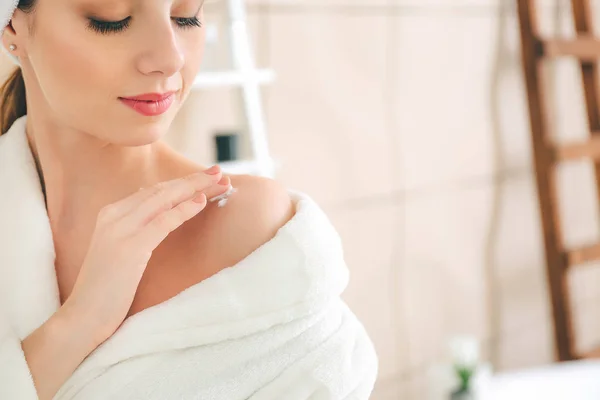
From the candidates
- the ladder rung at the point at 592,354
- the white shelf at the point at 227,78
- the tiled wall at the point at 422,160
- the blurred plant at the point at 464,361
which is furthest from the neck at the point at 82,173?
the ladder rung at the point at 592,354

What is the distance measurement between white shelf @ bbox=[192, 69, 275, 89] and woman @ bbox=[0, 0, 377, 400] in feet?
1.74

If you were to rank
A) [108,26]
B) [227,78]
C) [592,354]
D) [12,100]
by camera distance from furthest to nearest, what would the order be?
[592,354] < [227,78] < [12,100] < [108,26]

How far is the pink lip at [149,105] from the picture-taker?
371 millimetres

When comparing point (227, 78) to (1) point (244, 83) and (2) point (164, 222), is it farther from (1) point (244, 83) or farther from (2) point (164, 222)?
(2) point (164, 222)

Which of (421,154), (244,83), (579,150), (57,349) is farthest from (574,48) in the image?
(57,349)

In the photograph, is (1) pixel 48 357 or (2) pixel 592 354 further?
(2) pixel 592 354

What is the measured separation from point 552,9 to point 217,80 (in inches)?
45.0

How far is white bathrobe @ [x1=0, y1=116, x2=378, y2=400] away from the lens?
1.23ft

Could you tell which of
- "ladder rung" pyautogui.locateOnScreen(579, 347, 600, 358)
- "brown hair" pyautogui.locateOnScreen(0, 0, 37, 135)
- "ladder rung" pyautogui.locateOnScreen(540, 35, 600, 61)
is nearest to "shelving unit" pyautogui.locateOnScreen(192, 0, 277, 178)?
"brown hair" pyautogui.locateOnScreen(0, 0, 37, 135)

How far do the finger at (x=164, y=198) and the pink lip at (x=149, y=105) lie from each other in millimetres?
46

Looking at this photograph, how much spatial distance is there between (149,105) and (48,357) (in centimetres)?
17

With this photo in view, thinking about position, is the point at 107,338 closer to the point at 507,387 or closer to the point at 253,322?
the point at 253,322

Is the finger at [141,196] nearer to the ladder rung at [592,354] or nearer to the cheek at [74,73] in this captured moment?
the cheek at [74,73]

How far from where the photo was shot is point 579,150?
150cm
